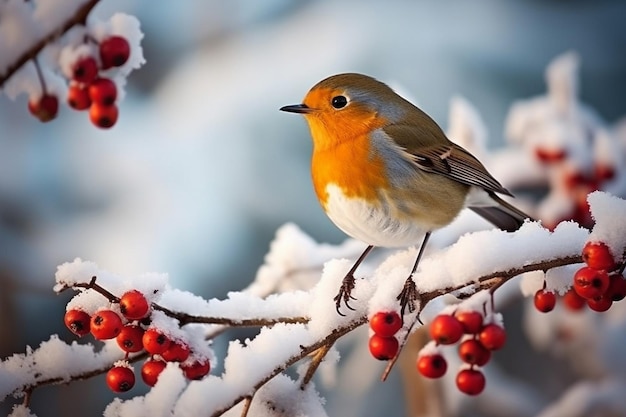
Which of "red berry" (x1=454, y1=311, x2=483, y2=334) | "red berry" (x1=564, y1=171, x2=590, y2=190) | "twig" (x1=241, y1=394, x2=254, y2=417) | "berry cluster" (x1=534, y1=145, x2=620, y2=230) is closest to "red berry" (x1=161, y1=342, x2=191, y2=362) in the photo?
"twig" (x1=241, y1=394, x2=254, y2=417)

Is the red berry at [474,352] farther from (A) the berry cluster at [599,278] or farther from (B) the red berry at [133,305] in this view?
(B) the red berry at [133,305]

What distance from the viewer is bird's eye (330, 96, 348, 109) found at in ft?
4.13

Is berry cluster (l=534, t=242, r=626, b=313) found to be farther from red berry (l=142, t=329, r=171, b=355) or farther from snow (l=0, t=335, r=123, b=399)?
snow (l=0, t=335, r=123, b=399)

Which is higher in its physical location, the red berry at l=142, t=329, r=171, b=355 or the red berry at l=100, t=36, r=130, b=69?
the red berry at l=100, t=36, r=130, b=69

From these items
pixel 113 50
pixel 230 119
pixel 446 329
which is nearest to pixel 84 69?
pixel 113 50

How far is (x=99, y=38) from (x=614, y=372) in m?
1.62

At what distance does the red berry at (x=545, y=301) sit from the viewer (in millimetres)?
924

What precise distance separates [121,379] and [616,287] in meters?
0.57

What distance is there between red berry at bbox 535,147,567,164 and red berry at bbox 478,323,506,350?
1132 millimetres

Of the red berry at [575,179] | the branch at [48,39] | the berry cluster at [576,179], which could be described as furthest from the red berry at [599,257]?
the red berry at [575,179]

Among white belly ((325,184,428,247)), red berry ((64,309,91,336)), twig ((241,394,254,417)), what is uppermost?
white belly ((325,184,428,247))

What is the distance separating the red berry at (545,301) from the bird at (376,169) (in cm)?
23

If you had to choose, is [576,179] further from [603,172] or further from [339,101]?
[339,101]

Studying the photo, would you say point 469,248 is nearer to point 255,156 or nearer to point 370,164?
point 370,164
